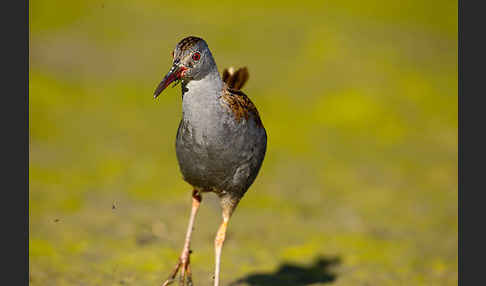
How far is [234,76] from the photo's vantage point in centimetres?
900

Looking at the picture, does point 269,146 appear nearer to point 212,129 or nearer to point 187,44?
point 212,129

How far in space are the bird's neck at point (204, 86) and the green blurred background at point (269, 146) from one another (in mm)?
4101

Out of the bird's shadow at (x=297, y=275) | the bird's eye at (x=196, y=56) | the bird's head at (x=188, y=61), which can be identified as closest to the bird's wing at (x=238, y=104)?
the bird's head at (x=188, y=61)

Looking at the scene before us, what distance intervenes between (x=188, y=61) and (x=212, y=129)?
0.87m

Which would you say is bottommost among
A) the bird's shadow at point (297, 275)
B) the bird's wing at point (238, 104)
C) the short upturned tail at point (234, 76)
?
the bird's shadow at point (297, 275)

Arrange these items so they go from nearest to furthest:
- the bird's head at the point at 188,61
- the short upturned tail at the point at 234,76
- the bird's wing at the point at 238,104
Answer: the bird's head at the point at 188,61 < the bird's wing at the point at 238,104 < the short upturned tail at the point at 234,76

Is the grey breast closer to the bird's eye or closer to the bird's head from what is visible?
the bird's head

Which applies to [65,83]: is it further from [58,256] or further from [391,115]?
[391,115]

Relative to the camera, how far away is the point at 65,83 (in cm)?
1842

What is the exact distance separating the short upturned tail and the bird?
0.90 meters

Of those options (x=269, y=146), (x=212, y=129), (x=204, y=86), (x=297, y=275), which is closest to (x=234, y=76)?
(x=204, y=86)

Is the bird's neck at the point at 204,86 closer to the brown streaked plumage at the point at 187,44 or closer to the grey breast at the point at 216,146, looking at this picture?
the grey breast at the point at 216,146

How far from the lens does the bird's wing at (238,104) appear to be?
25.1 ft

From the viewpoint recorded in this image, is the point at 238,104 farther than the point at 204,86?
Yes
